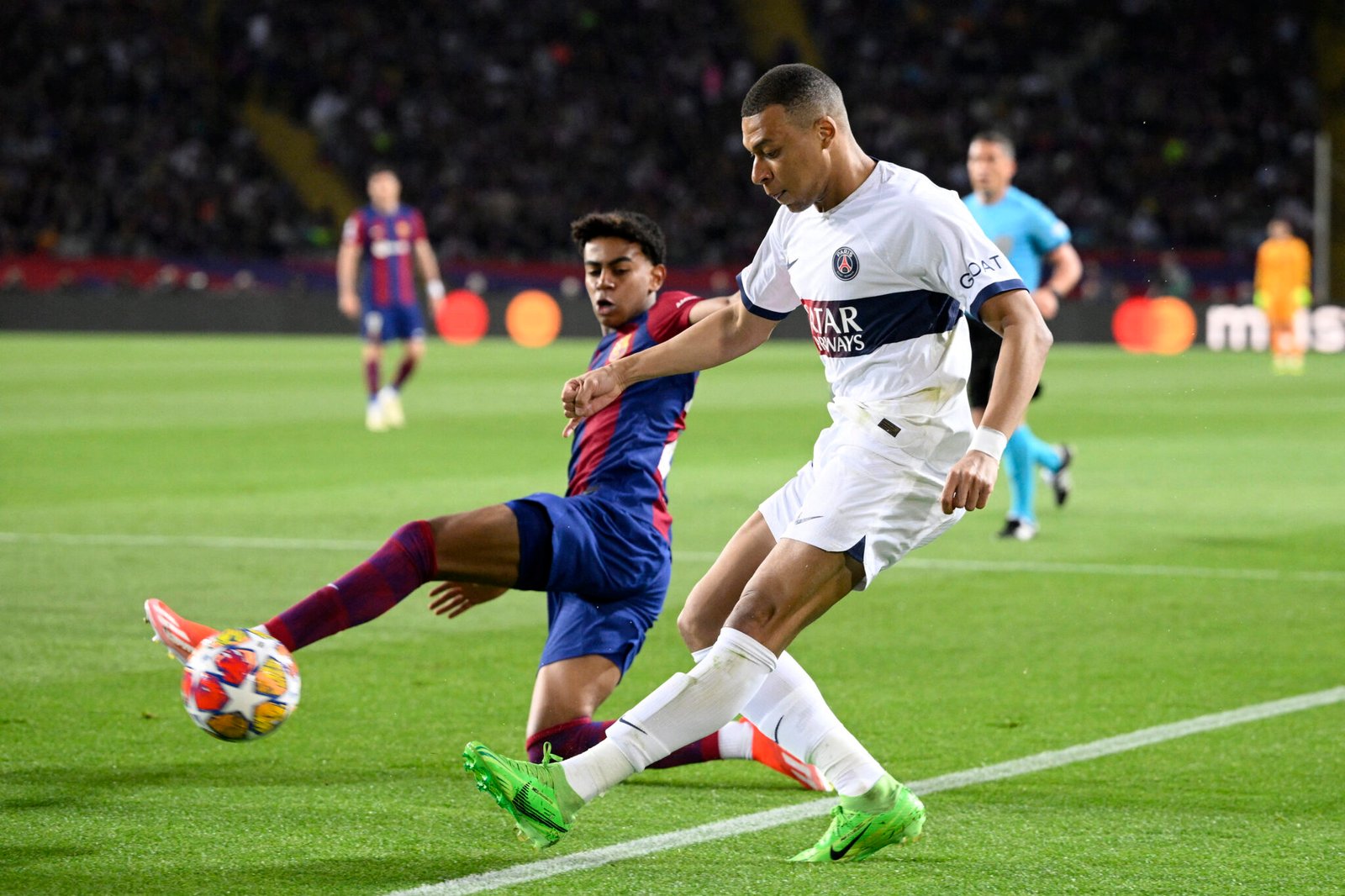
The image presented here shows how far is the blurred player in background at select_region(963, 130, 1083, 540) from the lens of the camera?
9.62 metres

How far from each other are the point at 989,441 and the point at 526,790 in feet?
3.95

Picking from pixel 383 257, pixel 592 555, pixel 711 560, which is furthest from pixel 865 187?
pixel 383 257

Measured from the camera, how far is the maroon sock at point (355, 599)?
4.45m

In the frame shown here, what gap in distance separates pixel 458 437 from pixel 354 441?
0.85 meters

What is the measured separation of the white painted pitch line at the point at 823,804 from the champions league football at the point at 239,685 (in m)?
0.72

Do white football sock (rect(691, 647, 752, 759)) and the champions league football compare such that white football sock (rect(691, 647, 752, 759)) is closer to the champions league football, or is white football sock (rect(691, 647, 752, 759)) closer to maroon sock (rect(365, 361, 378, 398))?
the champions league football

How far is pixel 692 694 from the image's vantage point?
162 inches

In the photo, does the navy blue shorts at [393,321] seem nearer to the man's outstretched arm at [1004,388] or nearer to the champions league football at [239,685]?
the champions league football at [239,685]

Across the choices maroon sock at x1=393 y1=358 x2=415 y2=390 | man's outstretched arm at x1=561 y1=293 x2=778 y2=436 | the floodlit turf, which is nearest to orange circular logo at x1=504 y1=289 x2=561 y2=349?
maroon sock at x1=393 y1=358 x2=415 y2=390

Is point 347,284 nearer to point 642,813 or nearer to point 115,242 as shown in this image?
point 642,813

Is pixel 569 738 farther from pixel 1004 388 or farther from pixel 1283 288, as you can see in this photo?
pixel 1283 288

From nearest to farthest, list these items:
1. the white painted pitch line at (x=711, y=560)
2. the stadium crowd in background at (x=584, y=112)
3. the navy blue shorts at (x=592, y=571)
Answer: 1. the navy blue shorts at (x=592, y=571)
2. the white painted pitch line at (x=711, y=560)
3. the stadium crowd in background at (x=584, y=112)

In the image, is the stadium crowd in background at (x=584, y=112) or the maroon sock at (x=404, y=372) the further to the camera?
the stadium crowd in background at (x=584, y=112)

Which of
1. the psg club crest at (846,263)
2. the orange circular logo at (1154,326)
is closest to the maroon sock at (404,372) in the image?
the psg club crest at (846,263)
